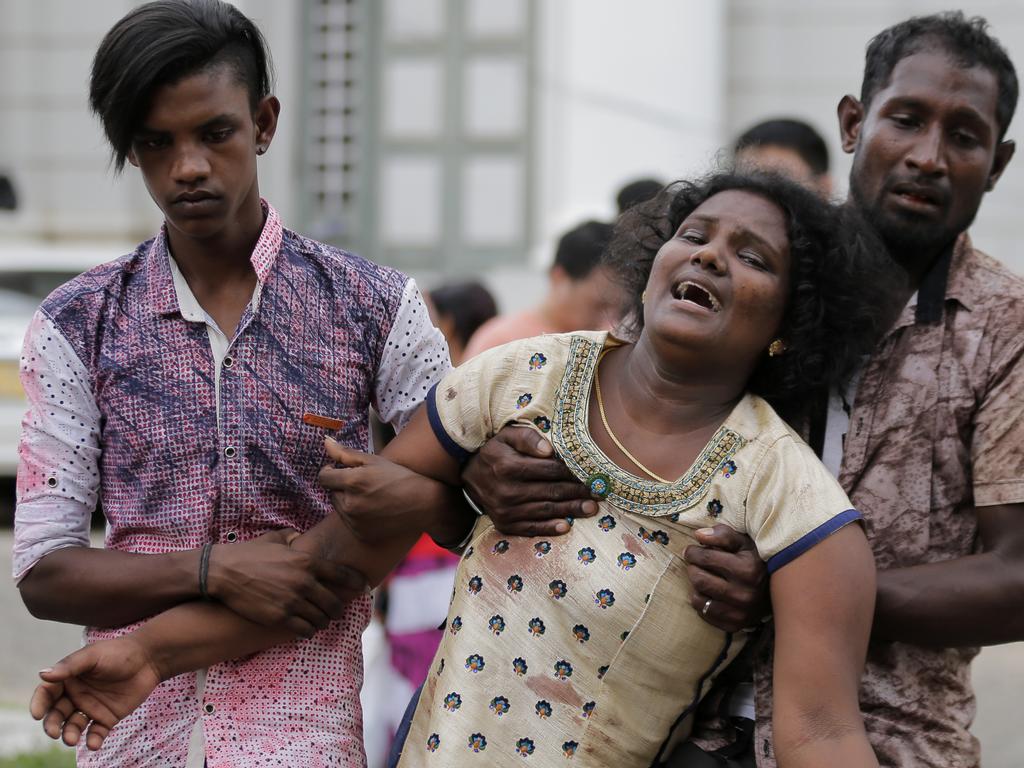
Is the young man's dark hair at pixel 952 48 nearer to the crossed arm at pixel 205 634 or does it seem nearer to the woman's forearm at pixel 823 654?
the woman's forearm at pixel 823 654

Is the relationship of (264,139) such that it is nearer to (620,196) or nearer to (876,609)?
(876,609)

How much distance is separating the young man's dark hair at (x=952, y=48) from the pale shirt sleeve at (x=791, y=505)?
0.93 m

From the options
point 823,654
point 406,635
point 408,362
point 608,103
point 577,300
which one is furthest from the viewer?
point 608,103

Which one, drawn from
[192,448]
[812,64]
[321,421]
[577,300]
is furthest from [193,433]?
[812,64]

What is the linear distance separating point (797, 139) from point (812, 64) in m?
7.36

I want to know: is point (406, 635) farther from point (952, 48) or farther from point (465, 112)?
point (465, 112)

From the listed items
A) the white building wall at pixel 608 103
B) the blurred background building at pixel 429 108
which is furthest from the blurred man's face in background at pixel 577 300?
the blurred background building at pixel 429 108

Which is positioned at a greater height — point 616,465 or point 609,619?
point 616,465

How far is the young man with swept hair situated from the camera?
2768 millimetres

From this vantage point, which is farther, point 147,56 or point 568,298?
point 568,298

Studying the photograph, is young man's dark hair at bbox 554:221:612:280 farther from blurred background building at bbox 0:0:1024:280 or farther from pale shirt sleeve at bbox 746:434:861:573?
blurred background building at bbox 0:0:1024:280

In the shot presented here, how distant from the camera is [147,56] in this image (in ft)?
8.93

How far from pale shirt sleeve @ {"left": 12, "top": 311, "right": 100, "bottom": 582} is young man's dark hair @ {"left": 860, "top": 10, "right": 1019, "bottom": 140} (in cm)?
174

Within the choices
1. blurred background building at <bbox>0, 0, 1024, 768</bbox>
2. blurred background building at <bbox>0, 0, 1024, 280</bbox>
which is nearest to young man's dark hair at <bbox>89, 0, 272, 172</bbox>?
blurred background building at <bbox>0, 0, 1024, 768</bbox>
